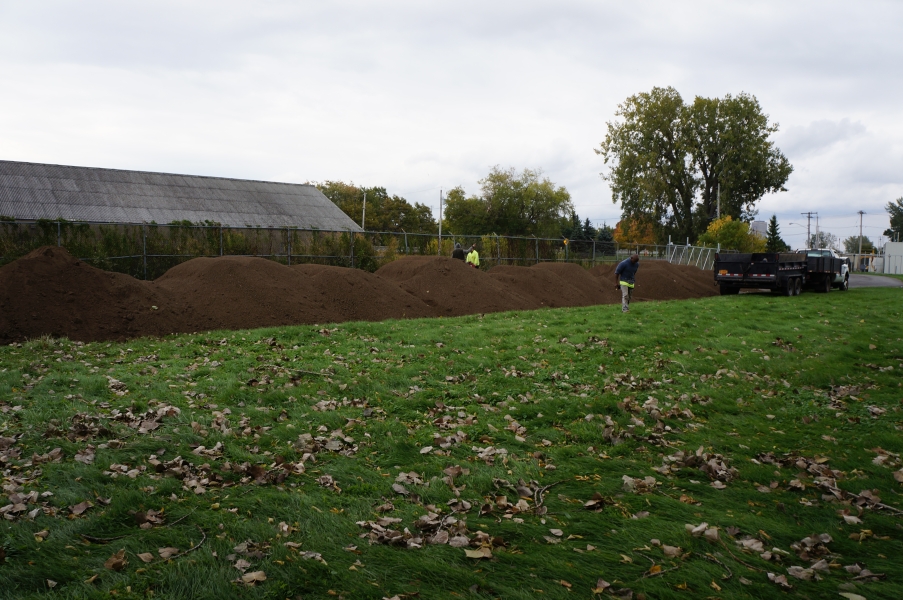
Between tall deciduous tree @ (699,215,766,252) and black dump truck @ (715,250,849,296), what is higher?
tall deciduous tree @ (699,215,766,252)

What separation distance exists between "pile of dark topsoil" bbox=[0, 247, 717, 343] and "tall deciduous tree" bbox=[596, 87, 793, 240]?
110 feet

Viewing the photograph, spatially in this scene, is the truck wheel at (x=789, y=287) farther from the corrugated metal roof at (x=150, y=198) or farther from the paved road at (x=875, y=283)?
the corrugated metal roof at (x=150, y=198)

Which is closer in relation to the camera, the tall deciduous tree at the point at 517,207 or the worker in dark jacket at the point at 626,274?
the worker in dark jacket at the point at 626,274

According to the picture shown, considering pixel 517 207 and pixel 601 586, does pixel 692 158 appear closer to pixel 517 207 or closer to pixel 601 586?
pixel 517 207

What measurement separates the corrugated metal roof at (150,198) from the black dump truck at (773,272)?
2327cm

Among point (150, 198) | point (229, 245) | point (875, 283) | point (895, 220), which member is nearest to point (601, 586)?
point (229, 245)

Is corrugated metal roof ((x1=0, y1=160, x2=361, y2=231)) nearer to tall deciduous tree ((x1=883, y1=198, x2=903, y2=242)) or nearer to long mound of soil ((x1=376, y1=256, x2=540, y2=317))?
long mound of soil ((x1=376, y1=256, x2=540, y2=317))

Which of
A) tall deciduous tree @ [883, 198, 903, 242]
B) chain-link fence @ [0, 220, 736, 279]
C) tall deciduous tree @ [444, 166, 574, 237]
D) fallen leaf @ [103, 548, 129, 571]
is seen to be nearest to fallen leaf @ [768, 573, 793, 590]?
fallen leaf @ [103, 548, 129, 571]

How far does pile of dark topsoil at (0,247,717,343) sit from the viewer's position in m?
13.3

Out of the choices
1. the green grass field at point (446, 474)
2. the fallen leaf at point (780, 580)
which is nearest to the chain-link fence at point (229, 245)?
the green grass field at point (446, 474)

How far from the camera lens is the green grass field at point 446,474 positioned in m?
3.88

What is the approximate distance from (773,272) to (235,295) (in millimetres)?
20472

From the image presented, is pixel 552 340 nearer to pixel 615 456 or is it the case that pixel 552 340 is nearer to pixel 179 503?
pixel 615 456

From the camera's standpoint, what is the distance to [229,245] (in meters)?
23.8
